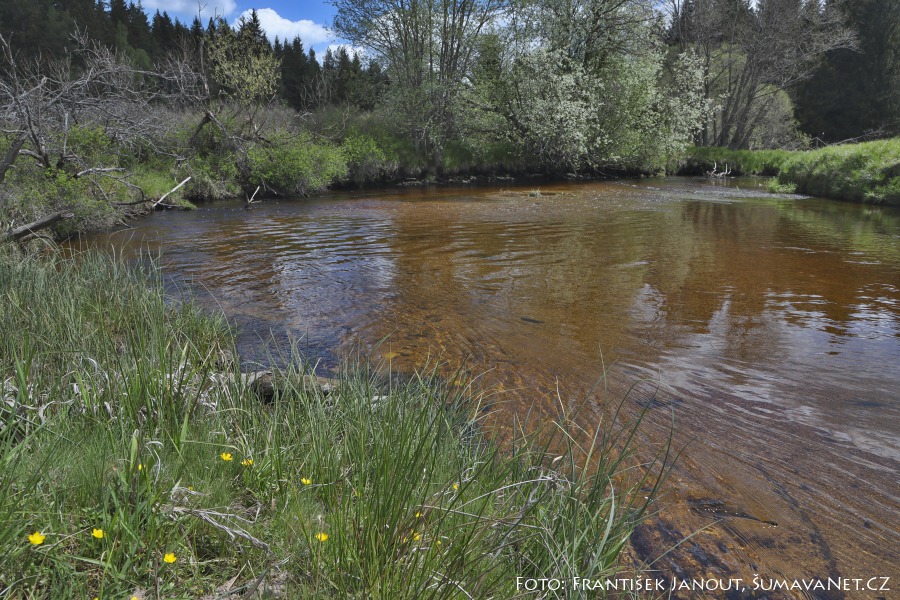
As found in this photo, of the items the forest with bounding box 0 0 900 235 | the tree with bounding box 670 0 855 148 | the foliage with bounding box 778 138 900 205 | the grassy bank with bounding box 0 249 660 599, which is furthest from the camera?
the tree with bounding box 670 0 855 148

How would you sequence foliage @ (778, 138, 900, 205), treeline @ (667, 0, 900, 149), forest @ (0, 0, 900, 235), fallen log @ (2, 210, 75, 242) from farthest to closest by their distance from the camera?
treeline @ (667, 0, 900, 149) < forest @ (0, 0, 900, 235) < foliage @ (778, 138, 900, 205) < fallen log @ (2, 210, 75, 242)

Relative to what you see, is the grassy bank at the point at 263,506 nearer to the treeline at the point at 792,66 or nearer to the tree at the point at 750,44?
the tree at the point at 750,44

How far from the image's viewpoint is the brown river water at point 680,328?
8.44ft

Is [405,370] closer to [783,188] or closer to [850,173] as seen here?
[850,173]

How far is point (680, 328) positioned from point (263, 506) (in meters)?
4.35

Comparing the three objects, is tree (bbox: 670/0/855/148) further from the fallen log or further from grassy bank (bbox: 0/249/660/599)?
grassy bank (bbox: 0/249/660/599)

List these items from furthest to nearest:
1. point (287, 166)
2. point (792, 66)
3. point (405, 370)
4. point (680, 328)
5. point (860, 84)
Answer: point (860, 84) < point (792, 66) < point (287, 166) < point (680, 328) < point (405, 370)

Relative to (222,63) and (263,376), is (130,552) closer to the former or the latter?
(263,376)

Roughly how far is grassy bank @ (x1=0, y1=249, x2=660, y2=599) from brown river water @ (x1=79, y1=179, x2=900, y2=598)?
63 centimetres

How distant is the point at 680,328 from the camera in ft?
17.1

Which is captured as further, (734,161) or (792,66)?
(792,66)

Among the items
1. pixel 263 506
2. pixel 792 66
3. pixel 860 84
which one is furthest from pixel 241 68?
pixel 860 84

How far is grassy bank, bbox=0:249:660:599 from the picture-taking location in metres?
1.52

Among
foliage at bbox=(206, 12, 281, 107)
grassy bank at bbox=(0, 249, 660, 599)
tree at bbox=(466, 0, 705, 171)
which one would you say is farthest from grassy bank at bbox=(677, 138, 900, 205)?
foliage at bbox=(206, 12, 281, 107)
